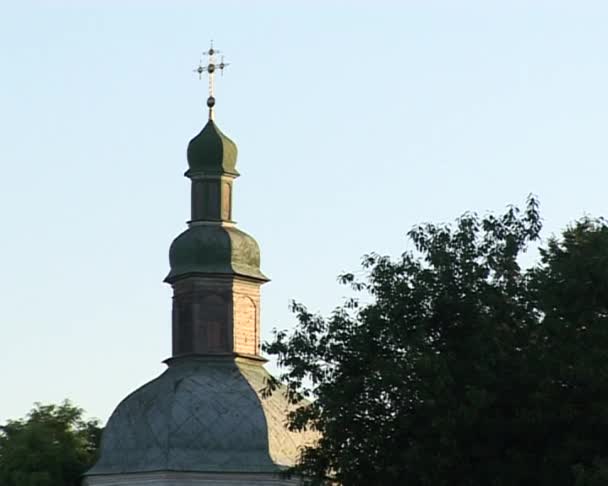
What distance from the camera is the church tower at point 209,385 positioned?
67562mm

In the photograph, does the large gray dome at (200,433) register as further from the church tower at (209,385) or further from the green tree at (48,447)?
the green tree at (48,447)

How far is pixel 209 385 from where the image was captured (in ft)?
226

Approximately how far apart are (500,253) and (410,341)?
8.20ft

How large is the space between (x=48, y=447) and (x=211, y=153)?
9587 millimetres

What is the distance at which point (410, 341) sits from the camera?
4581 cm

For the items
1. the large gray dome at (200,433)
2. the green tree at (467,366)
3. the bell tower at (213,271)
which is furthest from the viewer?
the bell tower at (213,271)

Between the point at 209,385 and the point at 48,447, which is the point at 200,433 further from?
the point at 48,447

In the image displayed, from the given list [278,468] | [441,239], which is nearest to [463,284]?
[441,239]

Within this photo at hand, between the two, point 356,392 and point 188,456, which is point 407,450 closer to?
point 356,392

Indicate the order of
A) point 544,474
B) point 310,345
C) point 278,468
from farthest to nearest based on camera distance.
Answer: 1. point 278,468
2. point 310,345
3. point 544,474

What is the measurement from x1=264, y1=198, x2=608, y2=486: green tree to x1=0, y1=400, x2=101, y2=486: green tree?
26957 mm

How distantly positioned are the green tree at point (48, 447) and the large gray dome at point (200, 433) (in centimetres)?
556

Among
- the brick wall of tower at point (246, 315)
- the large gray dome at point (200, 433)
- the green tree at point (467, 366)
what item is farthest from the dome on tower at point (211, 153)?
the green tree at point (467, 366)

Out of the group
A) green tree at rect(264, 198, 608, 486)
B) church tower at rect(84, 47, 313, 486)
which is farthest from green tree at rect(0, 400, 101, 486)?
green tree at rect(264, 198, 608, 486)
